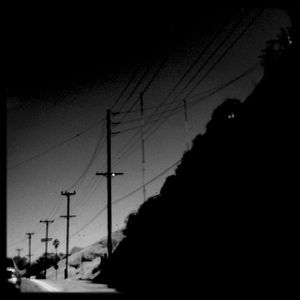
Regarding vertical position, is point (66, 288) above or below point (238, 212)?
below

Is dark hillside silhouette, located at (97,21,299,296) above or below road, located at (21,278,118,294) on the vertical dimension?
above

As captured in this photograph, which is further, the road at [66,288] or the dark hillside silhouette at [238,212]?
the road at [66,288]

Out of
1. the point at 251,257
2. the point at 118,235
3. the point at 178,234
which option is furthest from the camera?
the point at 118,235

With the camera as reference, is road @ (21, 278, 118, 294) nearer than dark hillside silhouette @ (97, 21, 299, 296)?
No

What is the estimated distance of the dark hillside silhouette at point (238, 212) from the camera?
51.8 feet

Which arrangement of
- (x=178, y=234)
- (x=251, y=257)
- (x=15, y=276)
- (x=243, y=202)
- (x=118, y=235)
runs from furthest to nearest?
1. (x=118, y=235)
2. (x=178, y=234)
3. (x=243, y=202)
4. (x=251, y=257)
5. (x=15, y=276)

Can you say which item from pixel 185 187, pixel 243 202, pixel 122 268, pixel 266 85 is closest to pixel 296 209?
pixel 243 202

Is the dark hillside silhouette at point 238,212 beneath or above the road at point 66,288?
above

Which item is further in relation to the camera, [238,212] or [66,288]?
[66,288]

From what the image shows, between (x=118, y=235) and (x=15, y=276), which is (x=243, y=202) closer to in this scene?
→ (x=15, y=276)

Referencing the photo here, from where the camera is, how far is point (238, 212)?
21.2m

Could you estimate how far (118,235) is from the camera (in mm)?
100938

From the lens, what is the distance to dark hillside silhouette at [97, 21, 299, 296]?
622 inches

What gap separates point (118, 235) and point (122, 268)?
6668cm
